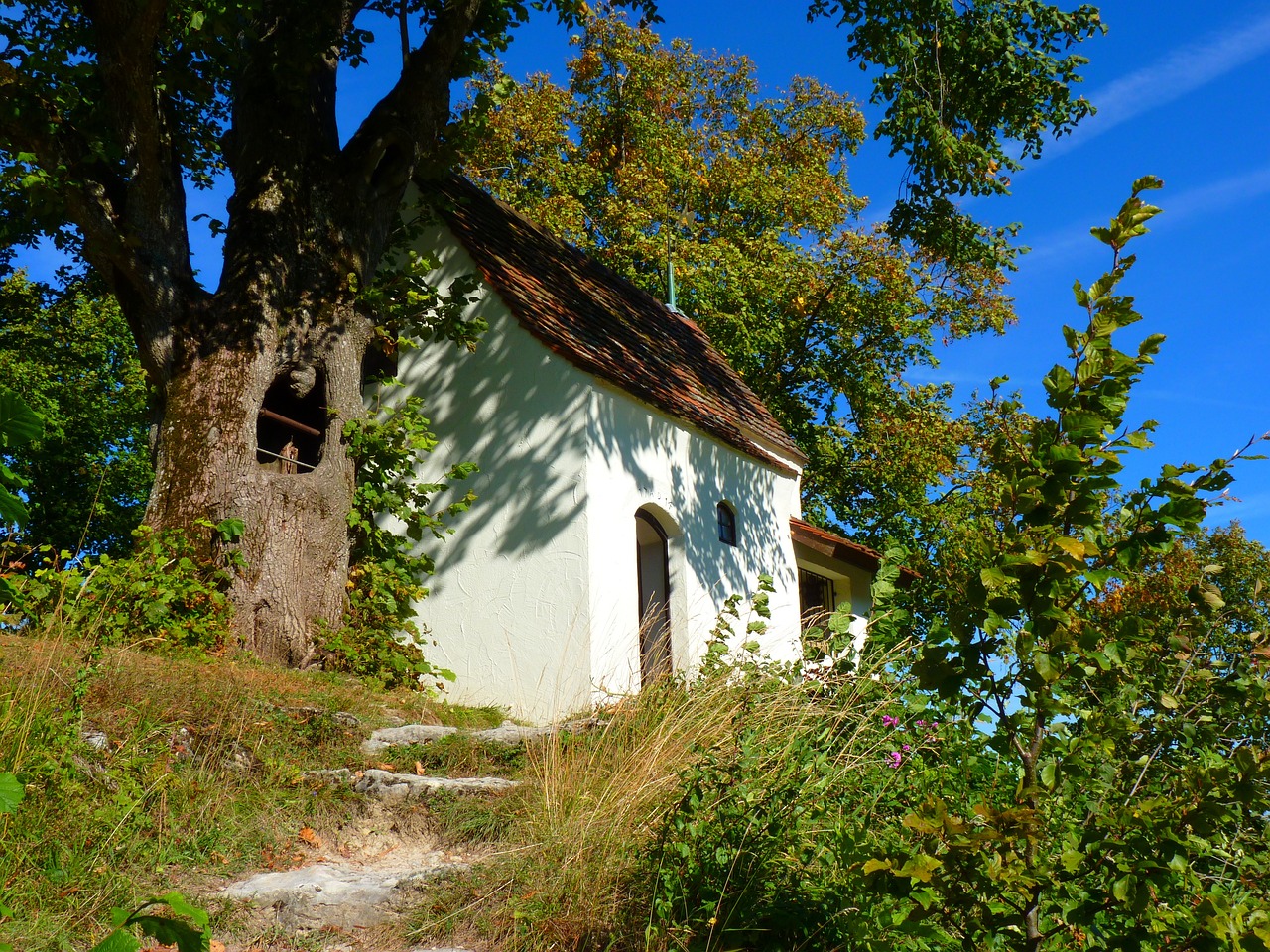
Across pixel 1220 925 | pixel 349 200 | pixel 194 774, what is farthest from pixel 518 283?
pixel 1220 925

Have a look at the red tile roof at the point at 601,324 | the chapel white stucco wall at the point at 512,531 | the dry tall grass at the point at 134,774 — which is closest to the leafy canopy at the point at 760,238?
the red tile roof at the point at 601,324

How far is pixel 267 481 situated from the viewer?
31.0ft

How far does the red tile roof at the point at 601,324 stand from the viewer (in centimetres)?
1169

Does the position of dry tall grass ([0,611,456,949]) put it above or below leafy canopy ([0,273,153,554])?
below

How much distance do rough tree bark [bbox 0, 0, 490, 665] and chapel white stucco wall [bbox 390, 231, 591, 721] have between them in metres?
1.69

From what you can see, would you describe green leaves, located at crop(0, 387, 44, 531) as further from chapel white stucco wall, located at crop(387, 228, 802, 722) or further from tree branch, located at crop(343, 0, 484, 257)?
tree branch, located at crop(343, 0, 484, 257)

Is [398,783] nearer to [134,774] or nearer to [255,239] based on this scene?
[134,774]

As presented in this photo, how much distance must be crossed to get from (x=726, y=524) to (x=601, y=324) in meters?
3.02

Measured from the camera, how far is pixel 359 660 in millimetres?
9305

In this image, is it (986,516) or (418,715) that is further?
(986,516)

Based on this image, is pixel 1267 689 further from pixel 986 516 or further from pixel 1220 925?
pixel 986 516

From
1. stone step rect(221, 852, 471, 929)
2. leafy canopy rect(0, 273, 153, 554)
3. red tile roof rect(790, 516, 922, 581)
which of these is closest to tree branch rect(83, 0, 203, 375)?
stone step rect(221, 852, 471, 929)

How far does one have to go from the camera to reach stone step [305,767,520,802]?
6.32 meters

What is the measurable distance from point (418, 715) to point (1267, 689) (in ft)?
20.5
